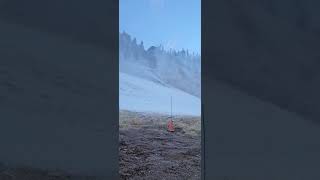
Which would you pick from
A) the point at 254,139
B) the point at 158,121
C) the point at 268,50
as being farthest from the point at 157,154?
the point at 268,50

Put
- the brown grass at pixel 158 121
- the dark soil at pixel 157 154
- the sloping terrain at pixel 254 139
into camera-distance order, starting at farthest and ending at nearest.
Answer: the brown grass at pixel 158 121
the dark soil at pixel 157 154
the sloping terrain at pixel 254 139

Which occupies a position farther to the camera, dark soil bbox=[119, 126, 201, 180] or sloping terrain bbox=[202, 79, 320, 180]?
dark soil bbox=[119, 126, 201, 180]

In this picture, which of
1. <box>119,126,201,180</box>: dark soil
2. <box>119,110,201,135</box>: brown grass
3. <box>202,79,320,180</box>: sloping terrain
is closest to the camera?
<box>202,79,320,180</box>: sloping terrain

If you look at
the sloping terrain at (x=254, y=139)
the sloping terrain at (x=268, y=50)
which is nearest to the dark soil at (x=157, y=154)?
the sloping terrain at (x=254, y=139)

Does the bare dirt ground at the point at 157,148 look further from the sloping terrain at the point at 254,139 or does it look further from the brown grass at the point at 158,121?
the sloping terrain at the point at 254,139

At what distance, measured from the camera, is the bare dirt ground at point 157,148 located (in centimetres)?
785

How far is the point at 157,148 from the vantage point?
34.1ft

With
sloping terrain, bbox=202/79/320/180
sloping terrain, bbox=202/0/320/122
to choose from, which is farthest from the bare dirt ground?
sloping terrain, bbox=202/0/320/122

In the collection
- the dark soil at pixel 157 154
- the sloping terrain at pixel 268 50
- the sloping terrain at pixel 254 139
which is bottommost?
the dark soil at pixel 157 154

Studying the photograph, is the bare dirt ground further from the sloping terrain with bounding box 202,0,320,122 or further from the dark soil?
the sloping terrain with bounding box 202,0,320,122

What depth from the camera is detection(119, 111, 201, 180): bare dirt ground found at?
309 inches
